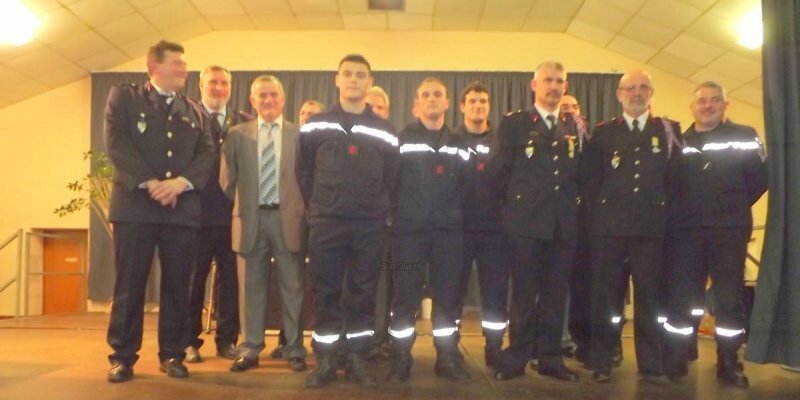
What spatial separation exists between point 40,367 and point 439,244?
227cm

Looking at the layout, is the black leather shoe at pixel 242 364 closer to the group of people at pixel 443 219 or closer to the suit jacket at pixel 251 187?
the group of people at pixel 443 219

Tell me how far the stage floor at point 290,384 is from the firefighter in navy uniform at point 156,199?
0.22 meters

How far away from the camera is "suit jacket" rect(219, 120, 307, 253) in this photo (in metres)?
3.52

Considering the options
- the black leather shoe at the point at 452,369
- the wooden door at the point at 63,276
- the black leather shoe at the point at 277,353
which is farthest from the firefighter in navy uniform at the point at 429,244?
the wooden door at the point at 63,276

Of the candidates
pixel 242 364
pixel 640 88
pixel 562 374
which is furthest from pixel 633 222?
pixel 242 364

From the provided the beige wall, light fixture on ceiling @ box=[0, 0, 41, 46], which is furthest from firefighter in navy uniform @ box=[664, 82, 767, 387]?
light fixture on ceiling @ box=[0, 0, 41, 46]

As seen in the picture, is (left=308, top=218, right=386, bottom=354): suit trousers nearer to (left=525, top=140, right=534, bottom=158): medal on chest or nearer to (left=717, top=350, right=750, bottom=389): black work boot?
(left=525, top=140, right=534, bottom=158): medal on chest

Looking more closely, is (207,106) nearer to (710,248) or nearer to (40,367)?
(40,367)

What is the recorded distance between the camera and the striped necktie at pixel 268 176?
11.7ft

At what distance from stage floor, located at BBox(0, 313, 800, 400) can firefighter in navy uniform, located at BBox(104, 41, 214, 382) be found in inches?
8.8

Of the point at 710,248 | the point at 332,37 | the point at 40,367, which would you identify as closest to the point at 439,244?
the point at 710,248

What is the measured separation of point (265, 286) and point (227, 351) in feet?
1.97

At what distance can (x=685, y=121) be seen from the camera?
8.57 meters

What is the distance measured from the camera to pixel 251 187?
3.57 meters
